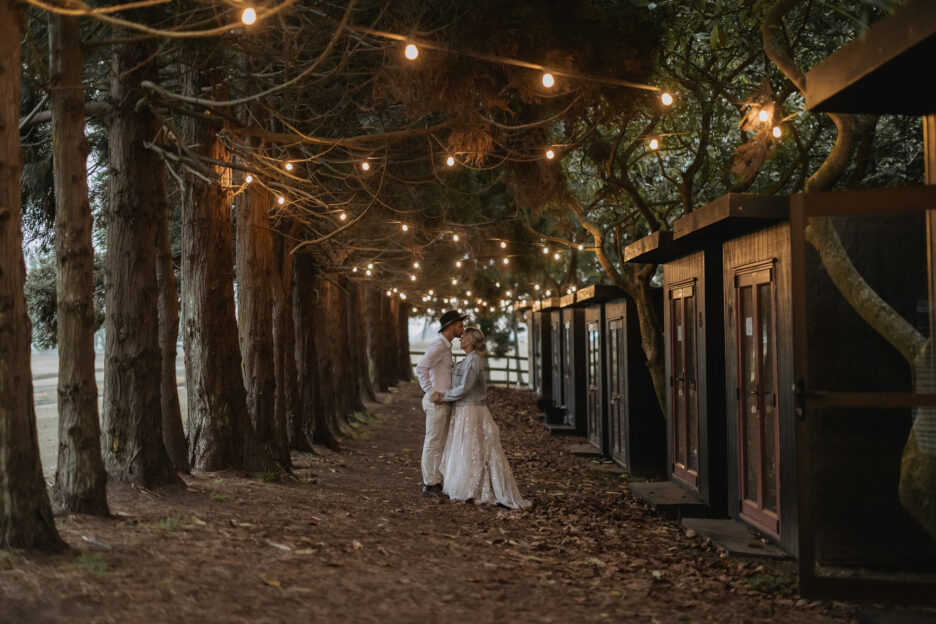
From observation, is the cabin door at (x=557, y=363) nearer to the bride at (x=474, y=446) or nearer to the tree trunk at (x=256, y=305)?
the tree trunk at (x=256, y=305)

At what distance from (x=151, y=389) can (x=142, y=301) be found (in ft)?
2.74

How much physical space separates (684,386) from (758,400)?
274 cm

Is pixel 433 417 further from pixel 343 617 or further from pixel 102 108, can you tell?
pixel 343 617

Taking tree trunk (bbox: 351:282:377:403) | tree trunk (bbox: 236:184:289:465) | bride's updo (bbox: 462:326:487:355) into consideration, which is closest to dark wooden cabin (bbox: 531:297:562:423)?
tree trunk (bbox: 351:282:377:403)

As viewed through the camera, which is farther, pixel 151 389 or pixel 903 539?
pixel 151 389

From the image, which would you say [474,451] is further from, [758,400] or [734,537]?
[758,400]

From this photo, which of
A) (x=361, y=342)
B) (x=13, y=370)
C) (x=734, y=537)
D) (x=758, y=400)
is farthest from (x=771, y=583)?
(x=361, y=342)

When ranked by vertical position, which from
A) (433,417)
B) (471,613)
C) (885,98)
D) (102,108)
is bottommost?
(471,613)

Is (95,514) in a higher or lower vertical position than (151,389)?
lower

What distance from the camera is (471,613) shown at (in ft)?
18.6

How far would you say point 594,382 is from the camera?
18453 millimetres

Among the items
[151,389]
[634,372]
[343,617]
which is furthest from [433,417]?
[343,617]

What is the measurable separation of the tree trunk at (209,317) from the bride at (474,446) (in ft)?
7.89

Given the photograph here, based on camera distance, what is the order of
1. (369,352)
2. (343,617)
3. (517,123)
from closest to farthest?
(343,617)
(517,123)
(369,352)
